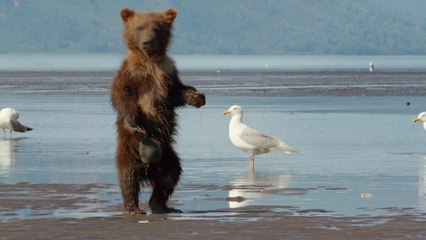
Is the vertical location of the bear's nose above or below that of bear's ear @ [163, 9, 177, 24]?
below

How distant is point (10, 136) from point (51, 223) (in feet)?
44.5

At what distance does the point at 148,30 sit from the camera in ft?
37.4

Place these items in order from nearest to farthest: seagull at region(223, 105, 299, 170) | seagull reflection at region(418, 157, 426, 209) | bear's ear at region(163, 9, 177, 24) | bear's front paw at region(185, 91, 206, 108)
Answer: bear's front paw at region(185, 91, 206, 108), bear's ear at region(163, 9, 177, 24), seagull reflection at region(418, 157, 426, 209), seagull at region(223, 105, 299, 170)

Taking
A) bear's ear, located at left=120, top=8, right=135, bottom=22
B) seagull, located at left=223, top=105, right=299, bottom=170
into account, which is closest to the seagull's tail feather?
seagull, located at left=223, top=105, right=299, bottom=170

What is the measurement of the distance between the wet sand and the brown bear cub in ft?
1.29

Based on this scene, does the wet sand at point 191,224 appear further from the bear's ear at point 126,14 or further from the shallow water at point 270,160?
the bear's ear at point 126,14

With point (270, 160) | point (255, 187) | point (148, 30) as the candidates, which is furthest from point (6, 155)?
point (148, 30)

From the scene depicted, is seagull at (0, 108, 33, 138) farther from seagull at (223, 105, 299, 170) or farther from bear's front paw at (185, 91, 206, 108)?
bear's front paw at (185, 91, 206, 108)

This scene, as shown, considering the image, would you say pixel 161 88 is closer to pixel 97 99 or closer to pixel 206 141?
pixel 206 141

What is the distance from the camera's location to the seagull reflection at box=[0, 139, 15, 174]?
16781 mm

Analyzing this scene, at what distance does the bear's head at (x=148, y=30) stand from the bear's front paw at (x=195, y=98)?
0.49 meters

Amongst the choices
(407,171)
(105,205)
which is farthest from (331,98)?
(105,205)

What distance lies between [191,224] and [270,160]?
790 centimetres

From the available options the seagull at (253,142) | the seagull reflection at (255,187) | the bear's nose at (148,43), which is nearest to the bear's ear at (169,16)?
the bear's nose at (148,43)
